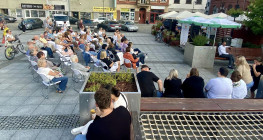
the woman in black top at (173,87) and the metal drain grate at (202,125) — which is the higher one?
the woman in black top at (173,87)

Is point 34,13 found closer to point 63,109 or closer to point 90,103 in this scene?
point 63,109

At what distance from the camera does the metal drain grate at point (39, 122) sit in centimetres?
439

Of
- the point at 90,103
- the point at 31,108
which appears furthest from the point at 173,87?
the point at 31,108

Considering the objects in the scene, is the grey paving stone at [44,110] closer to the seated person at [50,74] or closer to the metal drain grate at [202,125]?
the seated person at [50,74]

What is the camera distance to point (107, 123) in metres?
2.58

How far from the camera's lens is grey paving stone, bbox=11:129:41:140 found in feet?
13.2

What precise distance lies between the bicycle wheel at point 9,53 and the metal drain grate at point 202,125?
883 centimetres

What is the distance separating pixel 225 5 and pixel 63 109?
36761mm

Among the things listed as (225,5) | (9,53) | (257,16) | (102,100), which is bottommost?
(9,53)

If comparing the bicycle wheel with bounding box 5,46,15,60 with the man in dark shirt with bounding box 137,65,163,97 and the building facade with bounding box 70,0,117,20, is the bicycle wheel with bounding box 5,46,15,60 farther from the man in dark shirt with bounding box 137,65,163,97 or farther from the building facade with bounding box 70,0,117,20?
the building facade with bounding box 70,0,117,20

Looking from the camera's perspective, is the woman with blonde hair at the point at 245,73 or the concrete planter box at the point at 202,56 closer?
the woman with blonde hair at the point at 245,73

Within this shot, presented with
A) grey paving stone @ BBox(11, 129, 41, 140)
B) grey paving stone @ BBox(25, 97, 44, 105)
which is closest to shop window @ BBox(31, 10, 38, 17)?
grey paving stone @ BBox(25, 97, 44, 105)

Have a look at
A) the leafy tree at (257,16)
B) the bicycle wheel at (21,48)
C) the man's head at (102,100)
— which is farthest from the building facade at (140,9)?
the man's head at (102,100)

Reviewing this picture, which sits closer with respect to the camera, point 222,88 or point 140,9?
point 222,88
